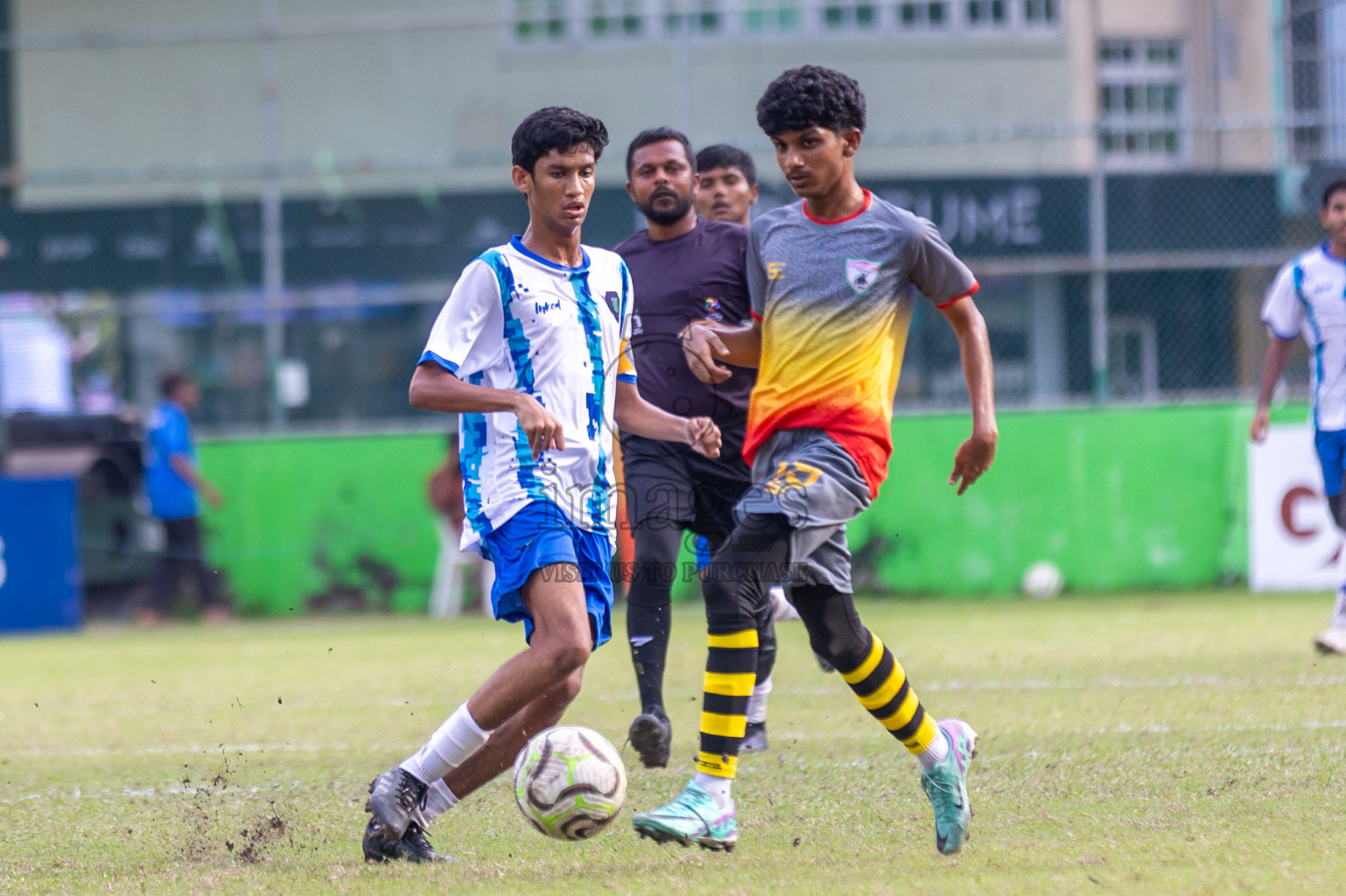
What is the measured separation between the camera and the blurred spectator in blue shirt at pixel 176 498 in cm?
1301

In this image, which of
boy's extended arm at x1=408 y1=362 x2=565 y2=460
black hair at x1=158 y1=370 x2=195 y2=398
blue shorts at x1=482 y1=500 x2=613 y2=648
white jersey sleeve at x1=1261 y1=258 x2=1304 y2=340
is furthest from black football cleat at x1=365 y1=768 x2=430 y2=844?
black hair at x1=158 y1=370 x2=195 y2=398

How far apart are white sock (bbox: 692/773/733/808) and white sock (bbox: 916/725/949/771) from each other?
0.52 m

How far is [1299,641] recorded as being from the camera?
8.68 m

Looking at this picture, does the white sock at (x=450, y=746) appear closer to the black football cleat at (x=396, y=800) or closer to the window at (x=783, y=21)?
the black football cleat at (x=396, y=800)

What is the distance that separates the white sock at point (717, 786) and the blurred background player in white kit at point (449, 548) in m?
8.94

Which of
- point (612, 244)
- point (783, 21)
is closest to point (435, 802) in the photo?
point (612, 244)

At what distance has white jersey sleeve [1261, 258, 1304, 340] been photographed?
8.47 m

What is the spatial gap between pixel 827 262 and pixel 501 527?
1.13 meters

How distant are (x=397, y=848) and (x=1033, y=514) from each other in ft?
30.9

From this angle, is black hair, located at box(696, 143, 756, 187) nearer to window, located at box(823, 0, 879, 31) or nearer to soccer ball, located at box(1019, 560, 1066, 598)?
soccer ball, located at box(1019, 560, 1066, 598)

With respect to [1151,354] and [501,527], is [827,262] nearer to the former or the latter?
[501,527]

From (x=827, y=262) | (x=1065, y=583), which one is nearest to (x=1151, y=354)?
(x=1065, y=583)

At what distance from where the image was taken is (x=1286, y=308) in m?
8.53

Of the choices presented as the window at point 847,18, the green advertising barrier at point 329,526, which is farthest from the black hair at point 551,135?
the window at point 847,18
